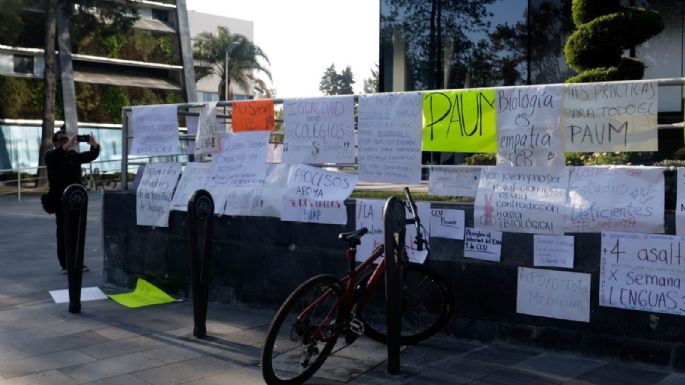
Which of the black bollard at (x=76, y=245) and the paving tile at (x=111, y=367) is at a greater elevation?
the black bollard at (x=76, y=245)

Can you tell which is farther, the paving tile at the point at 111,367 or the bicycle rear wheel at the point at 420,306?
the bicycle rear wheel at the point at 420,306

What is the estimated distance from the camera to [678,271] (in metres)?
4.87

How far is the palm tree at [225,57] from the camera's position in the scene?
57812mm

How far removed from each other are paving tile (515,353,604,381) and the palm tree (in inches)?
2123

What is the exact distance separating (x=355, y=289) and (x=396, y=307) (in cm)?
35

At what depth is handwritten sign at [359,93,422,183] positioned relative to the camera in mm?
6004

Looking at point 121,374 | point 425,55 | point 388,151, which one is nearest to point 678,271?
point 388,151

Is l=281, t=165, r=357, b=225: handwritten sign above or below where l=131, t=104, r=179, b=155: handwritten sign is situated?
below

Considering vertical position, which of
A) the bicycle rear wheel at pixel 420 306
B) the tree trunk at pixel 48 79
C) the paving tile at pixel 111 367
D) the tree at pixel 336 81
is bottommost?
the paving tile at pixel 111 367

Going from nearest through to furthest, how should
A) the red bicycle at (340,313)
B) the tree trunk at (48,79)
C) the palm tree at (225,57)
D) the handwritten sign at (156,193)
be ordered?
the red bicycle at (340,313), the handwritten sign at (156,193), the tree trunk at (48,79), the palm tree at (225,57)

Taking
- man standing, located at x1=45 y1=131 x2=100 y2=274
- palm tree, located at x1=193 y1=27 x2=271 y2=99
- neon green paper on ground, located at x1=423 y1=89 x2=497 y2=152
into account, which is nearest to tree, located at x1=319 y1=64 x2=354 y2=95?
palm tree, located at x1=193 y1=27 x2=271 y2=99

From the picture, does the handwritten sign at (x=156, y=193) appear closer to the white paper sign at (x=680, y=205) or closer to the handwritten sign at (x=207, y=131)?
the handwritten sign at (x=207, y=131)

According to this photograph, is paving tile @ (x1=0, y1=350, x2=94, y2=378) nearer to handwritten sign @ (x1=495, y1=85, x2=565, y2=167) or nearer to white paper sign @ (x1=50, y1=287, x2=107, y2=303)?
white paper sign @ (x1=50, y1=287, x2=107, y2=303)

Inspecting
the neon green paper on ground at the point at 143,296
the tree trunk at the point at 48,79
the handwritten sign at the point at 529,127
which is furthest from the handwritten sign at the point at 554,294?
the tree trunk at the point at 48,79
